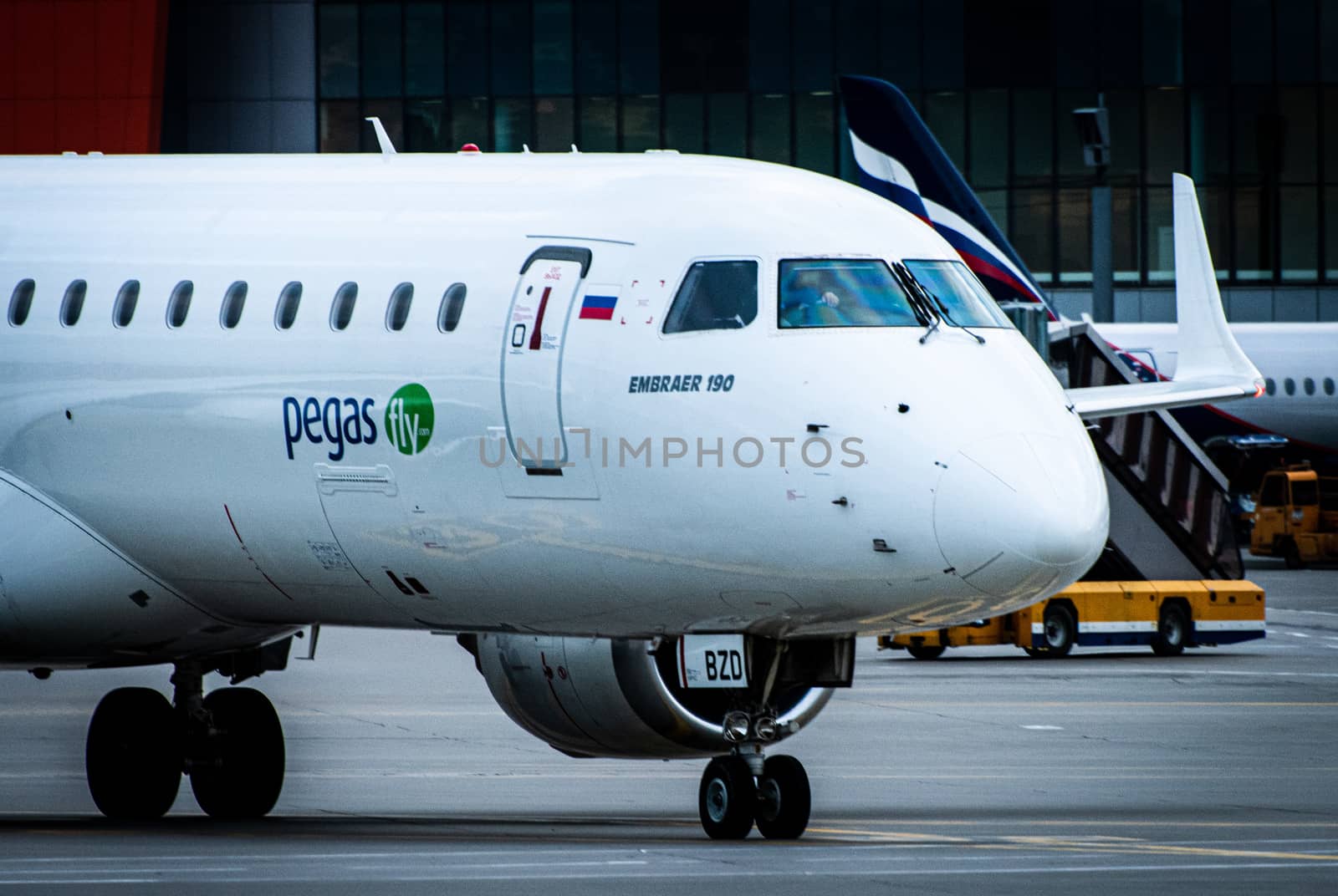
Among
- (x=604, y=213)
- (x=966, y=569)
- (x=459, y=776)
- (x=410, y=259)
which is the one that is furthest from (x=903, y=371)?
(x=459, y=776)

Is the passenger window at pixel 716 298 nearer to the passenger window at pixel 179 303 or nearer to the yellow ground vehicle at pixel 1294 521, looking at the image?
the passenger window at pixel 179 303

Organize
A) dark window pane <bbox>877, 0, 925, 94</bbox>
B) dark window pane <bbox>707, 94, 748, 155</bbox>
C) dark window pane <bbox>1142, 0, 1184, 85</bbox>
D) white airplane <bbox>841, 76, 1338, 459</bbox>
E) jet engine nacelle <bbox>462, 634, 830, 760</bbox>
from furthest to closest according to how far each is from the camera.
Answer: dark window pane <bbox>707, 94, 748, 155</bbox> < dark window pane <bbox>877, 0, 925, 94</bbox> < dark window pane <bbox>1142, 0, 1184, 85</bbox> < white airplane <bbox>841, 76, 1338, 459</bbox> < jet engine nacelle <bbox>462, 634, 830, 760</bbox>

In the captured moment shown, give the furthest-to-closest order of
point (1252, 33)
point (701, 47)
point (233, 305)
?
point (701, 47), point (1252, 33), point (233, 305)

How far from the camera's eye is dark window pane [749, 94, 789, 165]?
73750mm

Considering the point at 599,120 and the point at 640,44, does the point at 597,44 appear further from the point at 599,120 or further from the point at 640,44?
the point at 599,120

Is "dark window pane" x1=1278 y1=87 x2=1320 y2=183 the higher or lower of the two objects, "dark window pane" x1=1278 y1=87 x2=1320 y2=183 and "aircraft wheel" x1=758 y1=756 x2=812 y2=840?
the higher

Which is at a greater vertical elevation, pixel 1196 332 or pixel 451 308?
pixel 1196 332

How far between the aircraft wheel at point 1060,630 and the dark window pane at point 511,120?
40.7 m

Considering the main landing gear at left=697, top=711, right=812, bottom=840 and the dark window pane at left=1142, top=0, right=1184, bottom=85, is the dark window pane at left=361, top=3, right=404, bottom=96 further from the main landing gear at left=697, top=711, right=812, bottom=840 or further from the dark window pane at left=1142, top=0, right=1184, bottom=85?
the main landing gear at left=697, top=711, right=812, bottom=840

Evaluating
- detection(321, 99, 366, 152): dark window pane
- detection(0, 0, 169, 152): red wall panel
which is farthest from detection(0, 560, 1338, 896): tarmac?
detection(321, 99, 366, 152): dark window pane

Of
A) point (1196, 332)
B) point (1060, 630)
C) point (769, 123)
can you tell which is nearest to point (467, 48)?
point (769, 123)

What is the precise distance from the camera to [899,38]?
72750 millimetres

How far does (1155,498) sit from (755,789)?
2395cm

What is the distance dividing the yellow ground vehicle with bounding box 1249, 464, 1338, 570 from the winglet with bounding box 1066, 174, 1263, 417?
25355 mm
